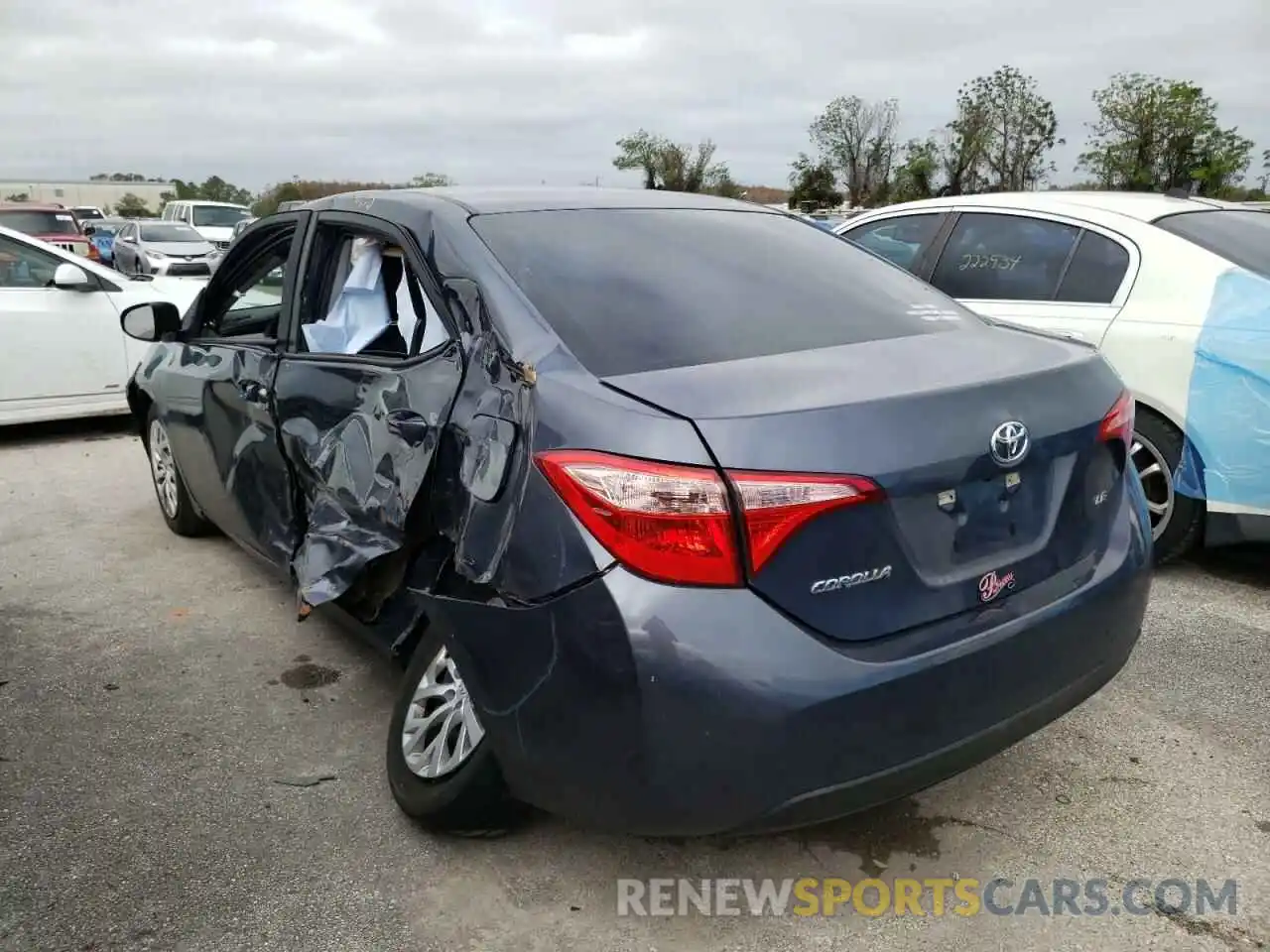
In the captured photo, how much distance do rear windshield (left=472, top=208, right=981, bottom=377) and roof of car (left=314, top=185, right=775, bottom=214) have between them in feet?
0.21

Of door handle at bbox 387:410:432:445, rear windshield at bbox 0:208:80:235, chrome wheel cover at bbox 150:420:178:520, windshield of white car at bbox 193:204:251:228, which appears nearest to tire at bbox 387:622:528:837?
door handle at bbox 387:410:432:445

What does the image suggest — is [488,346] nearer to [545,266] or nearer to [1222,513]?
[545,266]

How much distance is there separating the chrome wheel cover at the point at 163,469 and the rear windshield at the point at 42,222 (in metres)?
15.7

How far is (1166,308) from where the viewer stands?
4074 mm

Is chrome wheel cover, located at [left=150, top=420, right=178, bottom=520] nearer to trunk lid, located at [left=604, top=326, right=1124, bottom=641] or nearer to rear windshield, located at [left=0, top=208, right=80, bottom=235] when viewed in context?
trunk lid, located at [left=604, top=326, right=1124, bottom=641]

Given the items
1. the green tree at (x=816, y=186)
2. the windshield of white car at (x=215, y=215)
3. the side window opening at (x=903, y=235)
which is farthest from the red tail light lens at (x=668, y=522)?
the green tree at (x=816, y=186)

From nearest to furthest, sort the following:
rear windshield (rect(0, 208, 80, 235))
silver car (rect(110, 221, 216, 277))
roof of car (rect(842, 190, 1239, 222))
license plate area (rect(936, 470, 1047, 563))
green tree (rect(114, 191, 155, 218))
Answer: license plate area (rect(936, 470, 1047, 563)), roof of car (rect(842, 190, 1239, 222)), rear windshield (rect(0, 208, 80, 235)), silver car (rect(110, 221, 216, 277)), green tree (rect(114, 191, 155, 218))

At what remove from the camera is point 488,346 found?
2328 millimetres

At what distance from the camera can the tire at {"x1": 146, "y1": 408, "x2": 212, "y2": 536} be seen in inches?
189

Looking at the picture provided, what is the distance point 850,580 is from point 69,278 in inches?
268

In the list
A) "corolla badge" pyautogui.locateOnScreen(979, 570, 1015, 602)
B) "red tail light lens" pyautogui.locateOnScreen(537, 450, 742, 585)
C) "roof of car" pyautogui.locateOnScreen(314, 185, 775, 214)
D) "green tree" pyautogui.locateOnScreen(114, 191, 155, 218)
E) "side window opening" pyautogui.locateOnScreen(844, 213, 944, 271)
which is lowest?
"green tree" pyautogui.locateOnScreen(114, 191, 155, 218)

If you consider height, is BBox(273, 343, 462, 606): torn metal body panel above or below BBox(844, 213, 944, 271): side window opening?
below

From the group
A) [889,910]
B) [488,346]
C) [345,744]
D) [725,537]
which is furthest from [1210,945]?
[345,744]

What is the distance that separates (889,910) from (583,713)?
Result: 93 centimetres
